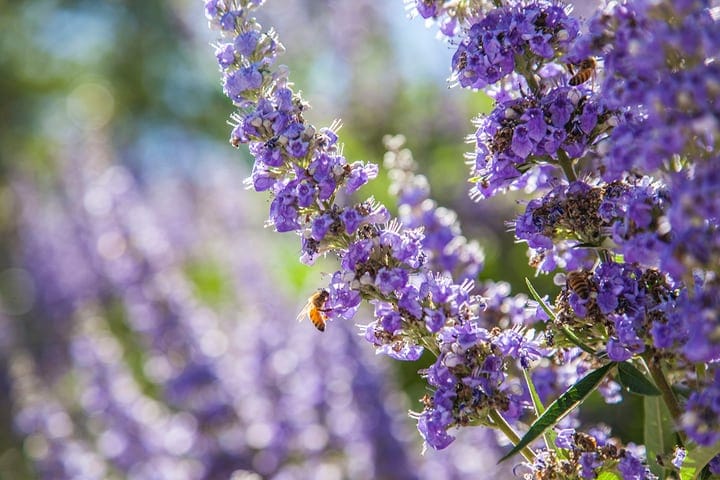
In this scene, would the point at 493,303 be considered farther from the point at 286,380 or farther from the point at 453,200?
the point at 453,200

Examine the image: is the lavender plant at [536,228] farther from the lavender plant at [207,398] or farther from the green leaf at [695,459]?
the lavender plant at [207,398]

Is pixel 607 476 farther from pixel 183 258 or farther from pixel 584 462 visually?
pixel 183 258

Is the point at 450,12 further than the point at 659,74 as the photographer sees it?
Yes

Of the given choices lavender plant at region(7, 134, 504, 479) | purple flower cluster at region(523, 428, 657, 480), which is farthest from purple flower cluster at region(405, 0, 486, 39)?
lavender plant at region(7, 134, 504, 479)

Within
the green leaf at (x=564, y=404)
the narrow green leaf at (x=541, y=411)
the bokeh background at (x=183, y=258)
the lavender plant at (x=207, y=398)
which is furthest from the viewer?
the bokeh background at (x=183, y=258)

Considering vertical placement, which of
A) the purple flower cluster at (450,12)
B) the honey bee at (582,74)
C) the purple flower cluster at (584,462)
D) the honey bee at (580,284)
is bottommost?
the purple flower cluster at (584,462)

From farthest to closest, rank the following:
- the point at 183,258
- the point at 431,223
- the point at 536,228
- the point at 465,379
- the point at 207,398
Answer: the point at 183,258, the point at 207,398, the point at 431,223, the point at 536,228, the point at 465,379

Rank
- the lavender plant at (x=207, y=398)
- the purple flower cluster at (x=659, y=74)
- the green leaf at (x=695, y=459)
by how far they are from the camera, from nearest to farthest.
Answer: the purple flower cluster at (x=659, y=74) → the green leaf at (x=695, y=459) → the lavender plant at (x=207, y=398)

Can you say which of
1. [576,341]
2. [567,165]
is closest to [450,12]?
[567,165]

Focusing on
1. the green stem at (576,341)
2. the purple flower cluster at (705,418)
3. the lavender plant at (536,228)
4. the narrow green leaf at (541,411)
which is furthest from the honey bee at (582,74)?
the purple flower cluster at (705,418)
